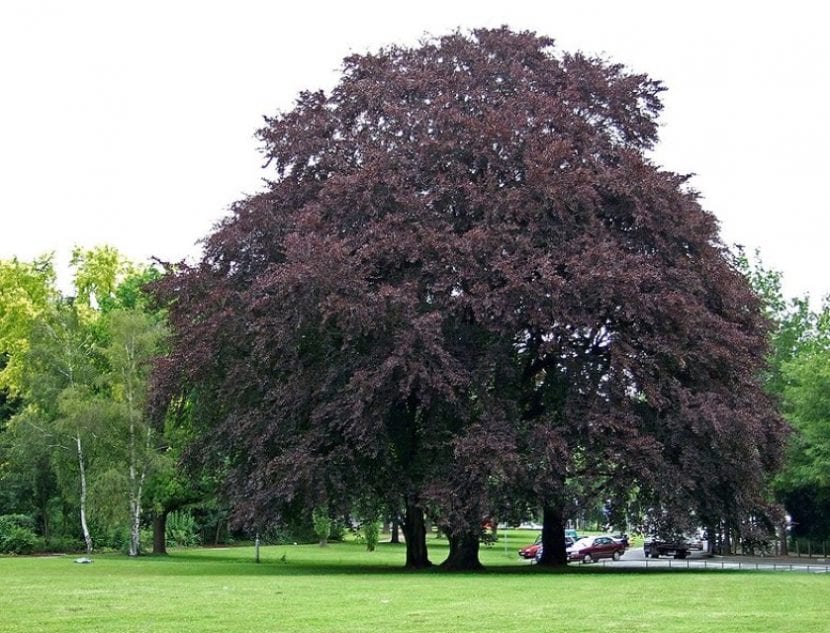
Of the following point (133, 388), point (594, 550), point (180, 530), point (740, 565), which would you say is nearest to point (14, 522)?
point (180, 530)

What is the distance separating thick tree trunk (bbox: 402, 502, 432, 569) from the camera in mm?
39531

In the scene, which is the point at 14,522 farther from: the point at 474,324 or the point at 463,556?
the point at 474,324

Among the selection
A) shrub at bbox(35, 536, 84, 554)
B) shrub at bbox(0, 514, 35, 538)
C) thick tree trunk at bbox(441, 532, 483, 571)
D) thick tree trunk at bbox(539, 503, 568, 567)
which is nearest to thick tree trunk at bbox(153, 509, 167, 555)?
shrub at bbox(35, 536, 84, 554)

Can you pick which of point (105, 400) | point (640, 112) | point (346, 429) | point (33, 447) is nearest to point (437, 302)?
point (346, 429)

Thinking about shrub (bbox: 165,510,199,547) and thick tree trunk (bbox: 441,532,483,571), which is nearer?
thick tree trunk (bbox: 441,532,483,571)

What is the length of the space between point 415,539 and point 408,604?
64.6ft

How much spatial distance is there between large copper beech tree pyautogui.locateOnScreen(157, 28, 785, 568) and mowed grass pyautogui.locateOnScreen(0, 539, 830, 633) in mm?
4913

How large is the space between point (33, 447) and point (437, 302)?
3062 centimetres

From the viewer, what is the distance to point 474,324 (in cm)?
3734

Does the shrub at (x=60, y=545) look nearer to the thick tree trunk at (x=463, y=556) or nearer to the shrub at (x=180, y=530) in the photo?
the shrub at (x=180, y=530)

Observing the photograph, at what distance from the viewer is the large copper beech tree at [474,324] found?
33781 mm

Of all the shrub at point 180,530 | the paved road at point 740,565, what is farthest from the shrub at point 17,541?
the paved road at point 740,565

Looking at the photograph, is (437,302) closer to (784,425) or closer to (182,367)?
(182,367)

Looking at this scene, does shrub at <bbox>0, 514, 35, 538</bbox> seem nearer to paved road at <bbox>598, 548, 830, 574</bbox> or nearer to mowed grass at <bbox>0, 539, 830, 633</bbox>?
mowed grass at <bbox>0, 539, 830, 633</bbox>
